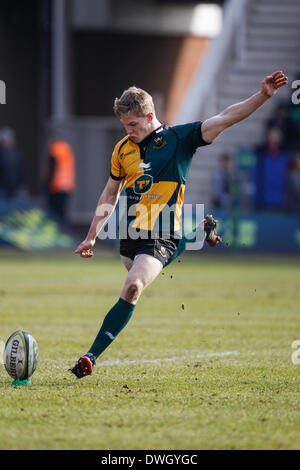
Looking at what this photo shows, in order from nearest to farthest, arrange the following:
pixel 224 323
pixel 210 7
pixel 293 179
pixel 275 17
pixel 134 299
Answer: pixel 134 299 < pixel 224 323 < pixel 293 179 < pixel 275 17 < pixel 210 7

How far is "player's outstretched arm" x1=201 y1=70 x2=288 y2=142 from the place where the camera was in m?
5.99

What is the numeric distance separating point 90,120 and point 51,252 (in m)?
6.71

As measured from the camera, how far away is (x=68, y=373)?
6.30 m

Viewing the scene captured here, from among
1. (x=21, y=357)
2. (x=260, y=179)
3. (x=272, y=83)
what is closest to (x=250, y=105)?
(x=272, y=83)

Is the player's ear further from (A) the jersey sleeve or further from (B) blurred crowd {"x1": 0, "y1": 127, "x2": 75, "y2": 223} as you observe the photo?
(B) blurred crowd {"x1": 0, "y1": 127, "x2": 75, "y2": 223}

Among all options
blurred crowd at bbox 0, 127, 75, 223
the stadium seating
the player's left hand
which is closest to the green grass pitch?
the player's left hand

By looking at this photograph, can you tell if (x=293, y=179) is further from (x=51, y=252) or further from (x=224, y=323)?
(x=224, y=323)

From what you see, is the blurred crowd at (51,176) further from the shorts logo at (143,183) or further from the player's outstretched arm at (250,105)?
the player's outstretched arm at (250,105)

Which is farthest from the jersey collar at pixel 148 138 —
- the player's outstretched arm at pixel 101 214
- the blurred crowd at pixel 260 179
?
the blurred crowd at pixel 260 179

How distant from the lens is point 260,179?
18797 millimetres

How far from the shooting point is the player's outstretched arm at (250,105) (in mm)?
5992

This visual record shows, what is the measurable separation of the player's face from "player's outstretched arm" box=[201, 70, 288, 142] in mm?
442
